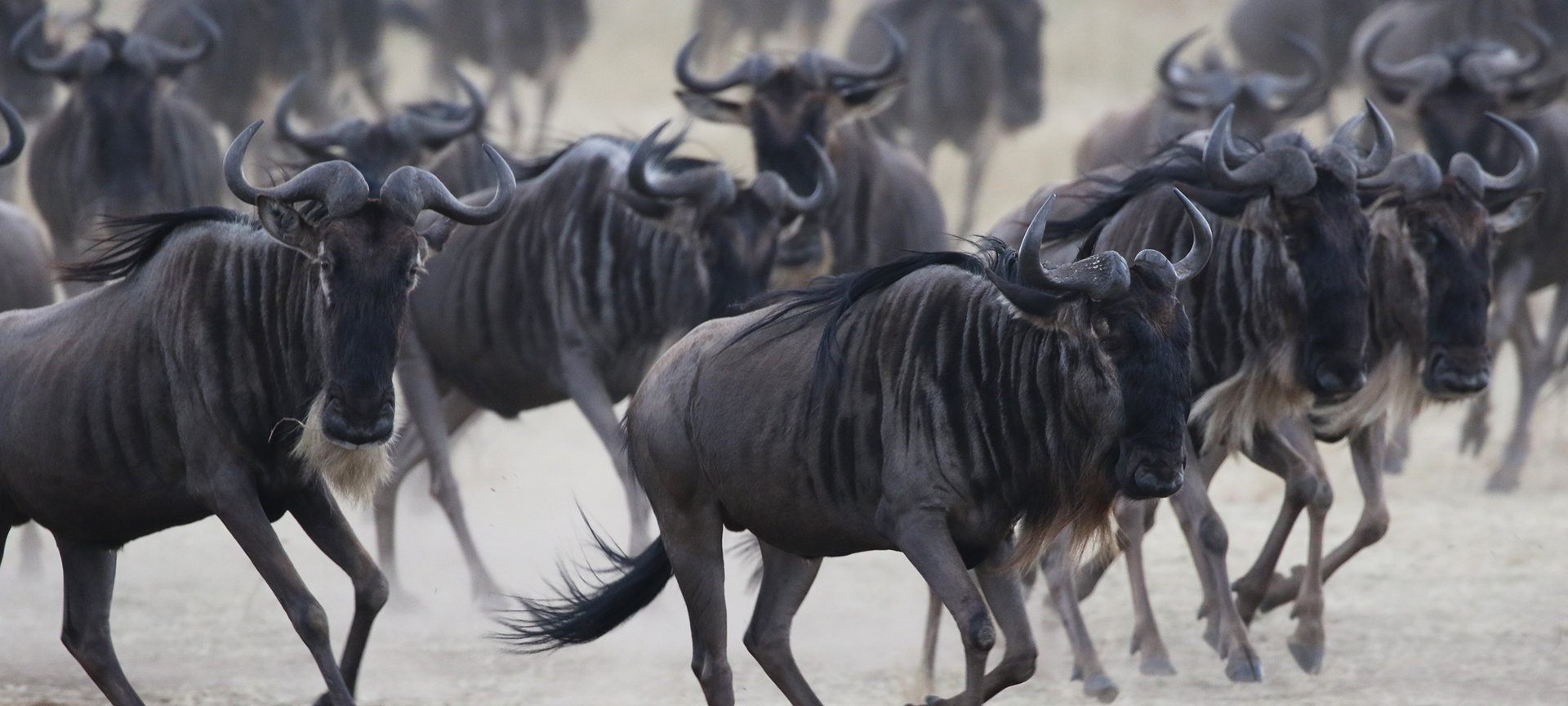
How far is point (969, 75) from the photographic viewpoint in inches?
596

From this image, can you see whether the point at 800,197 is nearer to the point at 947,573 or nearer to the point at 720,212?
the point at 720,212

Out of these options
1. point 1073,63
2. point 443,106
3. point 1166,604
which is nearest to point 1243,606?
point 1166,604

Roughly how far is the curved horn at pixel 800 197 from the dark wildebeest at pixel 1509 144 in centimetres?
275

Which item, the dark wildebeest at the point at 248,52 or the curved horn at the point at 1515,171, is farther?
the dark wildebeest at the point at 248,52

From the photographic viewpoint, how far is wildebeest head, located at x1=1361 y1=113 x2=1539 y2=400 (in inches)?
249

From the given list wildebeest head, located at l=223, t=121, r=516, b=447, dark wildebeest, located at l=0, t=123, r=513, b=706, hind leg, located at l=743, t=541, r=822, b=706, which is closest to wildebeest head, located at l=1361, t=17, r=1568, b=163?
hind leg, located at l=743, t=541, r=822, b=706

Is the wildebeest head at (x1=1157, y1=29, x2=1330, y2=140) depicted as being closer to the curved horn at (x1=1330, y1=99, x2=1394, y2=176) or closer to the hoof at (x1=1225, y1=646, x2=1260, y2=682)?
the curved horn at (x1=1330, y1=99, x2=1394, y2=176)

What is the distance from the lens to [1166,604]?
289 inches

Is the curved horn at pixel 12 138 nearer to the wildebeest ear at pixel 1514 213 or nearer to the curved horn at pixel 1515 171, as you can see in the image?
the curved horn at pixel 1515 171

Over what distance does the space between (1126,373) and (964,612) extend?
0.67 m

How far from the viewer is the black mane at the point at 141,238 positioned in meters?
5.15

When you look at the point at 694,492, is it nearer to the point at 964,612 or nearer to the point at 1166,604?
the point at 964,612

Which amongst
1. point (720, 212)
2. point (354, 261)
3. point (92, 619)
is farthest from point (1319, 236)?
point (92, 619)

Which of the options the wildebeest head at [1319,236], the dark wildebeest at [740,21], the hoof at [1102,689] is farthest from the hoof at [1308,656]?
the dark wildebeest at [740,21]
